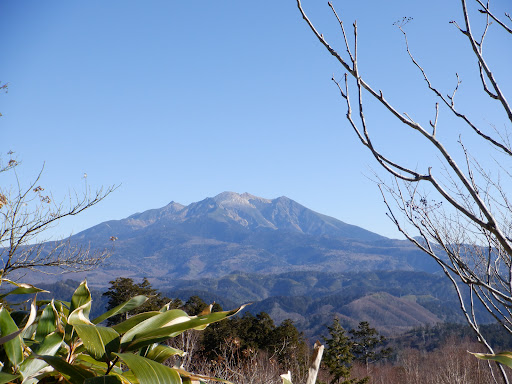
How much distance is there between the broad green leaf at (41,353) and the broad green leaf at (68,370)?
9cm

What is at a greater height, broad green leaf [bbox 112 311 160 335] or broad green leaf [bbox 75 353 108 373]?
broad green leaf [bbox 112 311 160 335]

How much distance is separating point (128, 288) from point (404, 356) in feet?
131

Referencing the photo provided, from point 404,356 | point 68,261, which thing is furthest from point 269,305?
point 68,261

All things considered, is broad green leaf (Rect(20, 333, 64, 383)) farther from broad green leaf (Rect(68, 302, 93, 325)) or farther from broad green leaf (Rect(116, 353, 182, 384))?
broad green leaf (Rect(116, 353, 182, 384))

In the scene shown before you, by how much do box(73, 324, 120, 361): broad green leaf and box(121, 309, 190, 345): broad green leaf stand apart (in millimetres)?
64

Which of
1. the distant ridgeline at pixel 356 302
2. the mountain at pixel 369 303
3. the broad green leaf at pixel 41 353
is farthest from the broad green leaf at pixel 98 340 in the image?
the distant ridgeline at pixel 356 302

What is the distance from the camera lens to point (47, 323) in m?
1.07

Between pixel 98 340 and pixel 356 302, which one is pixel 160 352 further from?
pixel 356 302

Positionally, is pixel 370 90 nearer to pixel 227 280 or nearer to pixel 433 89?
pixel 433 89

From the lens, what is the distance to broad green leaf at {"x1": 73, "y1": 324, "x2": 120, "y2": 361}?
2.90ft

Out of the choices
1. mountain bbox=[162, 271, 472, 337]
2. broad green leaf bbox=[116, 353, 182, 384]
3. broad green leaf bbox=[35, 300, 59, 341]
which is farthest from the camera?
mountain bbox=[162, 271, 472, 337]

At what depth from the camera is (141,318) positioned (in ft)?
3.76

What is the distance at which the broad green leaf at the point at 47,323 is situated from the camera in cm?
105

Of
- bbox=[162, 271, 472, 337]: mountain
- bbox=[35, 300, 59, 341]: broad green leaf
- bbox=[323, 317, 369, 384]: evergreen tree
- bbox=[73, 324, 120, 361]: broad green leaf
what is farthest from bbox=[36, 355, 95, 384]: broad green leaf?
bbox=[162, 271, 472, 337]: mountain
